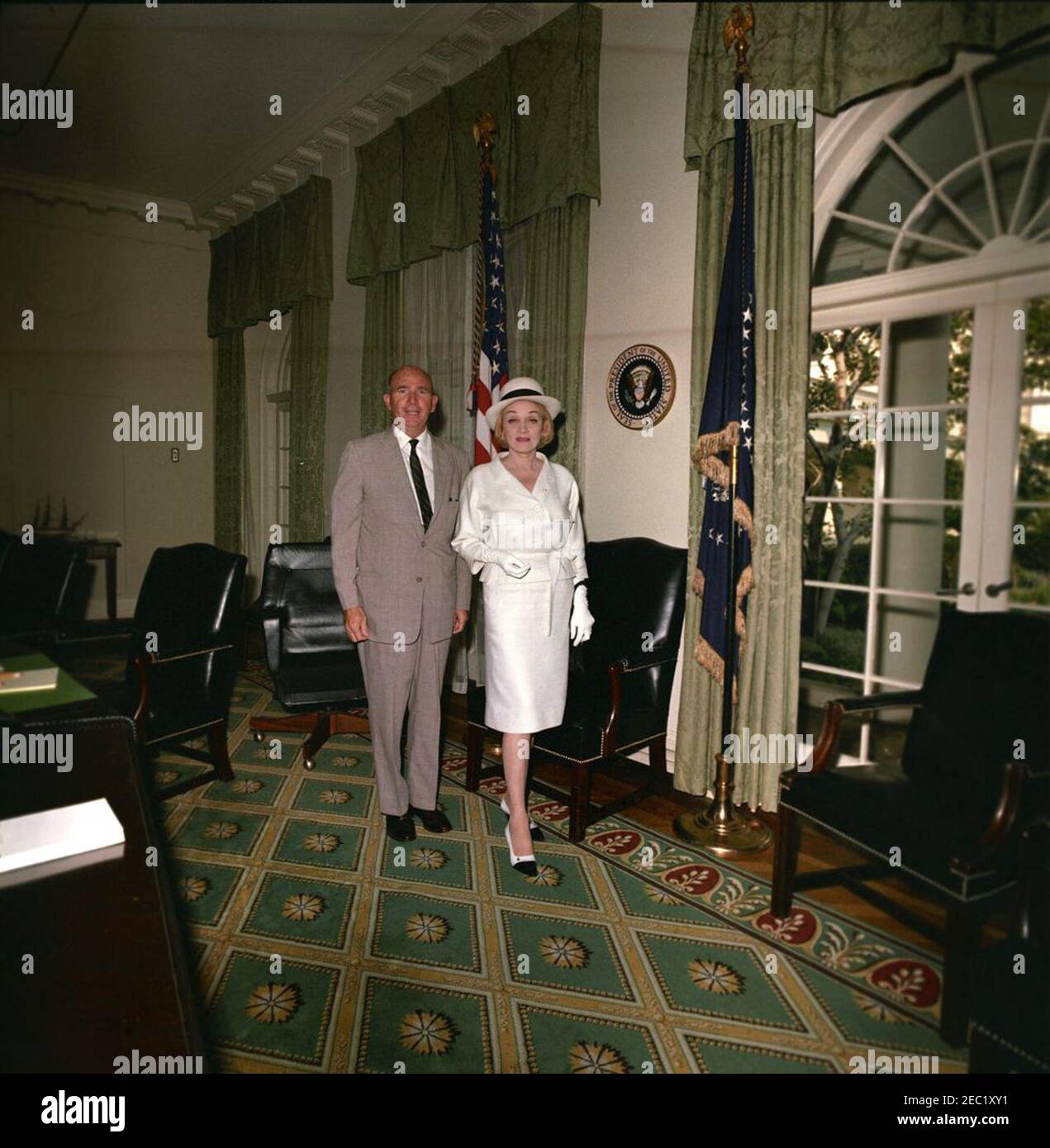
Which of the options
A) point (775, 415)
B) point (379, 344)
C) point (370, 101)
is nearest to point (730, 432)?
point (775, 415)

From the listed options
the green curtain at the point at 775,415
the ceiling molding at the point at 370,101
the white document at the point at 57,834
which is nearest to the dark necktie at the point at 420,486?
the green curtain at the point at 775,415

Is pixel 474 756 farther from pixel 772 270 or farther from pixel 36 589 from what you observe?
pixel 772 270

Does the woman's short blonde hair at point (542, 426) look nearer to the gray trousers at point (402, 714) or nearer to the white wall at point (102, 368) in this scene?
the gray trousers at point (402, 714)

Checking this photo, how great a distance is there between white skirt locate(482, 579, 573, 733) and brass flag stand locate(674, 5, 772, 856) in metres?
0.73

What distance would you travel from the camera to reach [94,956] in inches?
37.2

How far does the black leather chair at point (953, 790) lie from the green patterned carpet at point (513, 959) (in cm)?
21

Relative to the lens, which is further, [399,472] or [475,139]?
[475,139]

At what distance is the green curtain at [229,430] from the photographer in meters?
7.88

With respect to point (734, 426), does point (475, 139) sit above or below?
above

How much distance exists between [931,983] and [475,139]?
458cm

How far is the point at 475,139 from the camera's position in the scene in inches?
173

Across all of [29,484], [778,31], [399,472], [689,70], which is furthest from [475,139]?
[29,484]

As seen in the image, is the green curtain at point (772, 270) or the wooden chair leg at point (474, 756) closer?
the green curtain at point (772, 270)

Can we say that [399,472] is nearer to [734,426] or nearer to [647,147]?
[734,426]
